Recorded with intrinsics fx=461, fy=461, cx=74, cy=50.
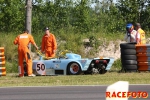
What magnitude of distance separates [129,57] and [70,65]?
2.19 metres

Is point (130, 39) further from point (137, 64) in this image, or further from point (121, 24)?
point (121, 24)

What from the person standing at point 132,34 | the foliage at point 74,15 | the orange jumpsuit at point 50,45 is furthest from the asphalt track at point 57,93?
the foliage at point 74,15

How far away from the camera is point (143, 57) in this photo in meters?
16.9

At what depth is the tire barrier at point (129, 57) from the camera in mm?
16922

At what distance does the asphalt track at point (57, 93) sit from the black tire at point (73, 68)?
4.13 m

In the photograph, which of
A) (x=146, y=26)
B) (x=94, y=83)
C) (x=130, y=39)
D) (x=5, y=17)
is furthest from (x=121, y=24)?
(x=94, y=83)

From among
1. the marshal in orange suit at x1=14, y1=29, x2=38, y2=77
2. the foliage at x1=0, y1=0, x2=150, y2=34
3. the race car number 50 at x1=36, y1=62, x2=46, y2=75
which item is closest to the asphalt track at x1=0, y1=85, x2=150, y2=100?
the marshal in orange suit at x1=14, y1=29, x2=38, y2=77

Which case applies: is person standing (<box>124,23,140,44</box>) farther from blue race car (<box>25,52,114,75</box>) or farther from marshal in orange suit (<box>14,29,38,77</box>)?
marshal in orange suit (<box>14,29,38,77</box>)

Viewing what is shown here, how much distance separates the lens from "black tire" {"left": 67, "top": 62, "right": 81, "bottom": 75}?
16812 millimetres

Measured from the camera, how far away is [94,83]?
13.9 m

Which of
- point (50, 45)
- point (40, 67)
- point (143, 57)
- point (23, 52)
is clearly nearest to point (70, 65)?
point (40, 67)

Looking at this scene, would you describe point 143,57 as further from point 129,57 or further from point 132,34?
point 132,34

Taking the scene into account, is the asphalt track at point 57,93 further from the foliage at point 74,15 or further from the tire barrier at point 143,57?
the foliage at point 74,15

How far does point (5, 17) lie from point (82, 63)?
486 inches
